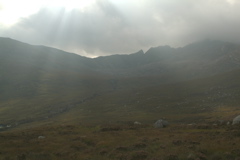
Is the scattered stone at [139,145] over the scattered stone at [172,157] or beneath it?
beneath

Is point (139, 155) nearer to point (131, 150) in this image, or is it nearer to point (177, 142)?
point (131, 150)

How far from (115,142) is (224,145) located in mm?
15597

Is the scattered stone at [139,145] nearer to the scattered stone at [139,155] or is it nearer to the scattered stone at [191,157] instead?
the scattered stone at [139,155]

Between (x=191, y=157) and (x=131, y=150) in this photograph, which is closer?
(x=191, y=157)

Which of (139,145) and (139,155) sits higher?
(139,155)

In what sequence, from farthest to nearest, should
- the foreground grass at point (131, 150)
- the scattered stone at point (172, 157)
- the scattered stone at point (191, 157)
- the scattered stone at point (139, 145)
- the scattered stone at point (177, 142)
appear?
the scattered stone at point (139, 145)
the scattered stone at point (177, 142)
the foreground grass at point (131, 150)
the scattered stone at point (172, 157)
the scattered stone at point (191, 157)

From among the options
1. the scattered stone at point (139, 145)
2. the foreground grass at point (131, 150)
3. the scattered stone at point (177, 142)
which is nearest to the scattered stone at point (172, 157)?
the foreground grass at point (131, 150)

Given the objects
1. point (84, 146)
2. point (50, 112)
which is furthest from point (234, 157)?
point (50, 112)

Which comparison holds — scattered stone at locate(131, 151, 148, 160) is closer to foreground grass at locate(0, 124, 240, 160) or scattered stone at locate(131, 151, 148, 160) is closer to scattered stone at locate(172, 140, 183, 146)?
foreground grass at locate(0, 124, 240, 160)

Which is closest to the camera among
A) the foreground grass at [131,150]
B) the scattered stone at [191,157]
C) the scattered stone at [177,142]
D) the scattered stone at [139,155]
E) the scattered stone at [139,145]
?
the scattered stone at [191,157]

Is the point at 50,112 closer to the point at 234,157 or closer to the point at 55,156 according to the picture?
the point at 55,156

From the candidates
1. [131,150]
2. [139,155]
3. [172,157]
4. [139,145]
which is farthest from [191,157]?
[139,145]

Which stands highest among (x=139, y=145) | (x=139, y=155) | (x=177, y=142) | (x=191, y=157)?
(x=191, y=157)

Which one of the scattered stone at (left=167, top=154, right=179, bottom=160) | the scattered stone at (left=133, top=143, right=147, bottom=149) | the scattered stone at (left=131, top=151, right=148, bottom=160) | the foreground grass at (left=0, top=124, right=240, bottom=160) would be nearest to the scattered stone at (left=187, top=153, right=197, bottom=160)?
the foreground grass at (left=0, top=124, right=240, bottom=160)
